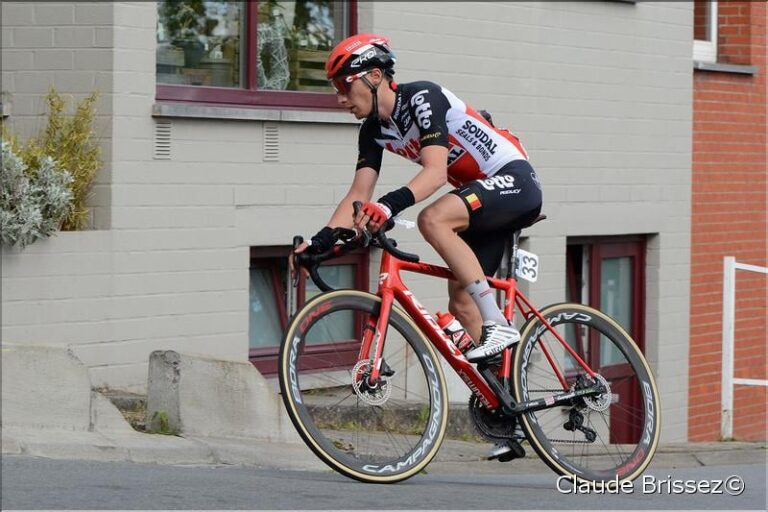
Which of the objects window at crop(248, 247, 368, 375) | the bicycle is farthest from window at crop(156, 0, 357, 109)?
the bicycle

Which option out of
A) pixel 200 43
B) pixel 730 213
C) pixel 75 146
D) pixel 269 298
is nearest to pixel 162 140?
pixel 75 146

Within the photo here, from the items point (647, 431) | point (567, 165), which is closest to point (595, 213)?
point (567, 165)

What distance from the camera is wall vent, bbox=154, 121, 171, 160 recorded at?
985 cm

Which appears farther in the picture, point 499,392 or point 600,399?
point 600,399

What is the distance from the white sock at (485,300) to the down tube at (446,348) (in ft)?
0.65

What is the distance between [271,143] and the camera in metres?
10.5

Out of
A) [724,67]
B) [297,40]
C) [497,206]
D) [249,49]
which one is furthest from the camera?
[724,67]

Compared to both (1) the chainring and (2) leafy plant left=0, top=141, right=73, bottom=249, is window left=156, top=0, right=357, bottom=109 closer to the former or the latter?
(2) leafy plant left=0, top=141, right=73, bottom=249

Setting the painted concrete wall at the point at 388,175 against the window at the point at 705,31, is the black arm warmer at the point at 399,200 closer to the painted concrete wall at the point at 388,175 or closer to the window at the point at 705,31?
the painted concrete wall at the point at 388,175

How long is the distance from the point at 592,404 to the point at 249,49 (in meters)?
4.46

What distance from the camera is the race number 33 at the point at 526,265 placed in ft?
23.0

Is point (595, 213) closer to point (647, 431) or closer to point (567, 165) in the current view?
point (567, 165)

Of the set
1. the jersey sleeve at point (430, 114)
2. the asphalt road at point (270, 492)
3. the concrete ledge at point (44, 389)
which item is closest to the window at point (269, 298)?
the concrete ledge at point (44, 389)

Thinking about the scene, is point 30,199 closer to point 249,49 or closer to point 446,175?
point 249,49
